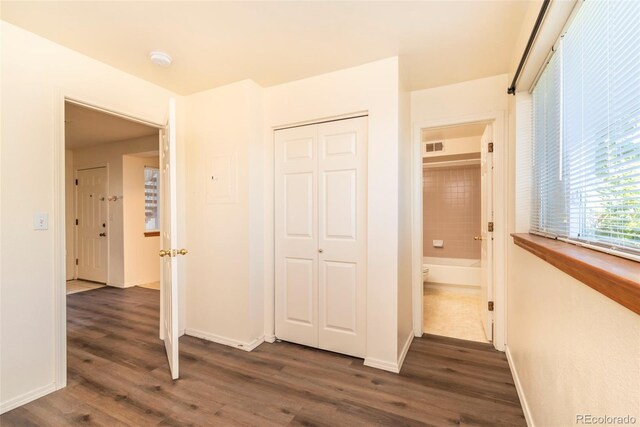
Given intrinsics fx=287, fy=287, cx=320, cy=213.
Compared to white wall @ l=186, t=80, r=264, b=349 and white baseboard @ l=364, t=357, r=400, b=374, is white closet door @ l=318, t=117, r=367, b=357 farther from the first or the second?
white wall @ l=186, t=80, r=264, b=349

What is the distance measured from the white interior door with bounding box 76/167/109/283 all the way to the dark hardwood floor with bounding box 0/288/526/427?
2624mm

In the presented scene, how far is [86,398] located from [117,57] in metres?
2.41

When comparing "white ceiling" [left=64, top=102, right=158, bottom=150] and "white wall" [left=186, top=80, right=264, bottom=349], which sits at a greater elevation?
"white ceiling" [left=64, top=102, right=158, bottom=150]

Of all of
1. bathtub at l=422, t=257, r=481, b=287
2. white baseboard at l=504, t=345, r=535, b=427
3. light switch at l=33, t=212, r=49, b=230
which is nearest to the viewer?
white baseboard at l=504, t=345, r=535, b=427

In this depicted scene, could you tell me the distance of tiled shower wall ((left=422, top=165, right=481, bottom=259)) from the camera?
4840 mm

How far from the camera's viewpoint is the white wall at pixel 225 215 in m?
2.54

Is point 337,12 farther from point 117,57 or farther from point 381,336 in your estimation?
point 381,336

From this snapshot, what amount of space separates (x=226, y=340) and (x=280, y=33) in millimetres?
2537

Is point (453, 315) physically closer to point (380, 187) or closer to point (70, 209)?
point (380, 187)

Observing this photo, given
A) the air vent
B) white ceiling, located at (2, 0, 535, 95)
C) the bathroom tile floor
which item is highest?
white ceiling, located at (2, 0, 535, 95)

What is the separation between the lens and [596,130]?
3.53ft

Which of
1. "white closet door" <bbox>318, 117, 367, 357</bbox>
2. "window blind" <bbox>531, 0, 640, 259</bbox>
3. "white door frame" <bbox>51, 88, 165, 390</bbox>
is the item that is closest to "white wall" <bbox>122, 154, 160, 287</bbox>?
"white door frame" <bbox>51, 88, 165, 390</bbox>

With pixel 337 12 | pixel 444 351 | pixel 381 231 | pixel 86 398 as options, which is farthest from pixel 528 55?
pixel 86 398

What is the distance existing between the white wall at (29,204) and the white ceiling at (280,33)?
0.70ft
